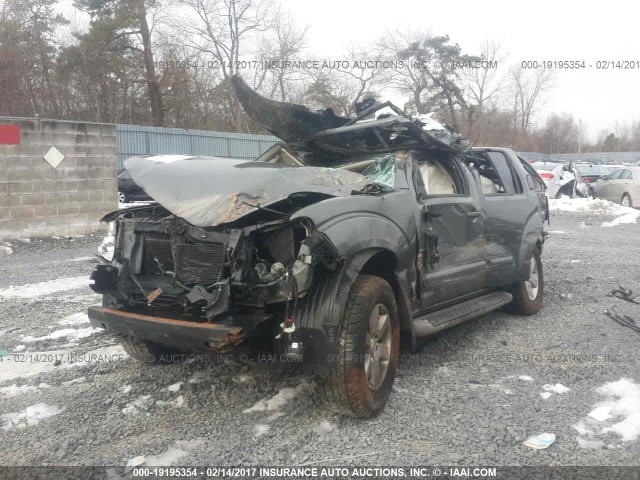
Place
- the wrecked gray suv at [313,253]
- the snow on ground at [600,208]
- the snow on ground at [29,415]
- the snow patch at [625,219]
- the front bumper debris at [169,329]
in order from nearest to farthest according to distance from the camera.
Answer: the front bumper debris at [169,329]
the wrecked gray suv at [313,253]
the snow on ground at [29,415]
the snow patch at [625,219]
the snow on ground at [600,208]

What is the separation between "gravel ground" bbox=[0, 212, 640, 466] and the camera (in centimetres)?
329

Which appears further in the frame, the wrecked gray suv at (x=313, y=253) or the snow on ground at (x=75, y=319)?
the snow on ground at (x=75, y=319)


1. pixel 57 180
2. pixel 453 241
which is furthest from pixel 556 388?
pixel 57 180

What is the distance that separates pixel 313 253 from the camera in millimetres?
3342

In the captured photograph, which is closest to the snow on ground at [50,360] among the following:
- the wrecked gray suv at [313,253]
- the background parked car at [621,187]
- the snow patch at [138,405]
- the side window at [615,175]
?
the wrecked gray suv at [313,253]

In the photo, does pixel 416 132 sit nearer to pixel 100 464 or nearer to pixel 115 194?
pixel 100 464

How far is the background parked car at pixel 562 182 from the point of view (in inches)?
810

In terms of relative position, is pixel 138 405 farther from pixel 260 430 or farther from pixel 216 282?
pixel 216 282

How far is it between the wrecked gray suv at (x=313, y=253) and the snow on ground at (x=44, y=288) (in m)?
3.16

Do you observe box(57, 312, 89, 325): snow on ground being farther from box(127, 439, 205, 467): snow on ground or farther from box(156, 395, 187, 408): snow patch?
box(127, 439, 205, 467): snow on ground

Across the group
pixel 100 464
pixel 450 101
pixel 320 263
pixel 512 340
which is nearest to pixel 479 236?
pixel 512 340

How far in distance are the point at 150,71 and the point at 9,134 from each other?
16.9 metres

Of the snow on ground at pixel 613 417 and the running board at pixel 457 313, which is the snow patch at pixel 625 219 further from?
the snow on ground at pixel 613 417

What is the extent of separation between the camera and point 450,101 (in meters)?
35.2
